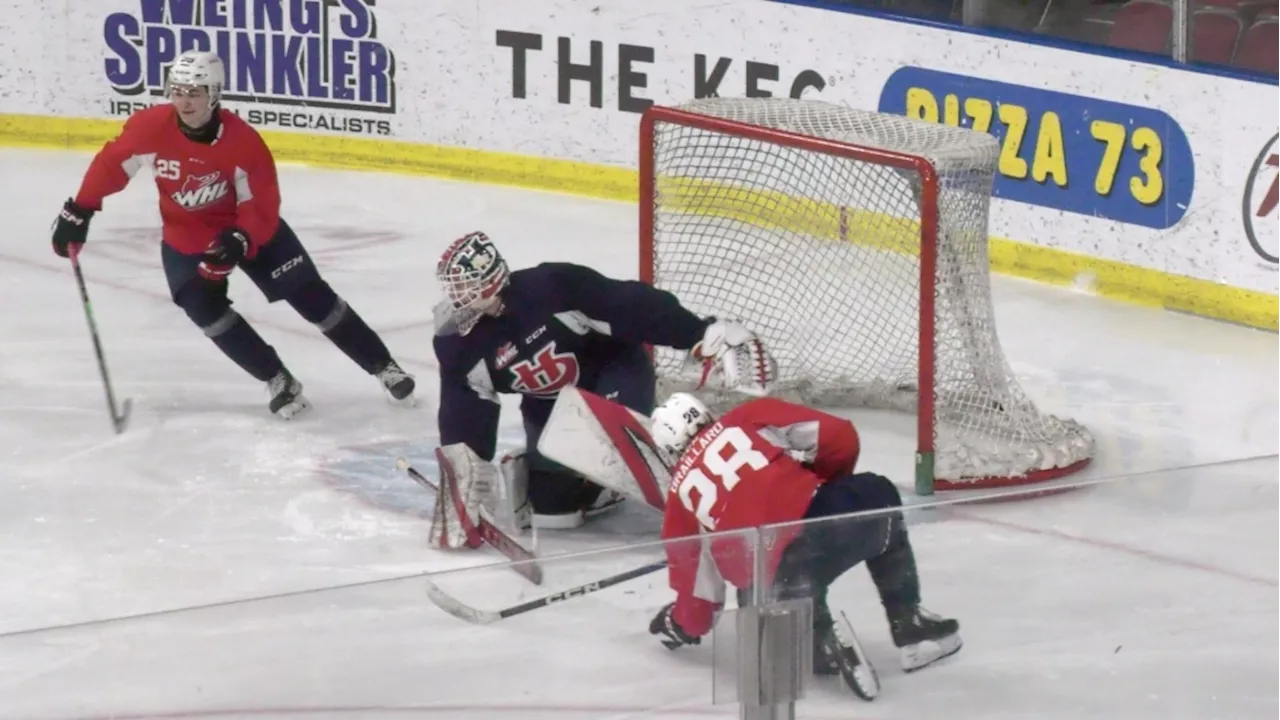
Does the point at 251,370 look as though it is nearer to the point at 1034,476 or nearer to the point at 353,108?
the point at 1034,476

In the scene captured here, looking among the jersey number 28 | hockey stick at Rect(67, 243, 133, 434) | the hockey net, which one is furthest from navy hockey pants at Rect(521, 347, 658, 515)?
hockey stick at Rect(67, 243, 133, 434)

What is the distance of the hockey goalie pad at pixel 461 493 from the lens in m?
4.23

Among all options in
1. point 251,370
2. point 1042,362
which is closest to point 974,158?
point 1042,362

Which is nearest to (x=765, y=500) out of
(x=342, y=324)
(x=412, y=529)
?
(x=412, y=529)

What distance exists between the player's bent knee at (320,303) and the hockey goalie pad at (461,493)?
3.67 feet

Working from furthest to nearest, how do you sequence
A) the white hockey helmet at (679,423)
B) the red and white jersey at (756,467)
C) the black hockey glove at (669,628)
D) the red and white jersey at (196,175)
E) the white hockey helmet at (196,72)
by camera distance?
the red and white jersey at (196,175) < the white hockey helmet at (196,72) < the white hockey helmet at (679,423) < the red and white jersey at (756,467) < the black hockey glove at (669,628)

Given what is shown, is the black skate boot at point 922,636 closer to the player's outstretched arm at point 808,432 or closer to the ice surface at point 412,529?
the ice surface at point 412,529

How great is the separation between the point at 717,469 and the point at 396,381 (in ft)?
6.51

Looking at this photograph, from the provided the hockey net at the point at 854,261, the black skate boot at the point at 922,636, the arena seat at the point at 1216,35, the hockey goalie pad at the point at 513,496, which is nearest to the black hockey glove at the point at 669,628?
the black skate boot at the point at 922,636

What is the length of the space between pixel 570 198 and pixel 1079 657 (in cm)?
478

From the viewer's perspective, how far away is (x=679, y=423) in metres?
3.61

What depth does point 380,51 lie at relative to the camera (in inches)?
309

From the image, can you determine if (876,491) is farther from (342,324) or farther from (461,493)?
(342,324)

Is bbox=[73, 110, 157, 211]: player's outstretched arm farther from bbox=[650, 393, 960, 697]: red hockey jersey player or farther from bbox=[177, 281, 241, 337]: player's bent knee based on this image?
bbox=[650, 393, 960, 697]: red hockey jersey player
